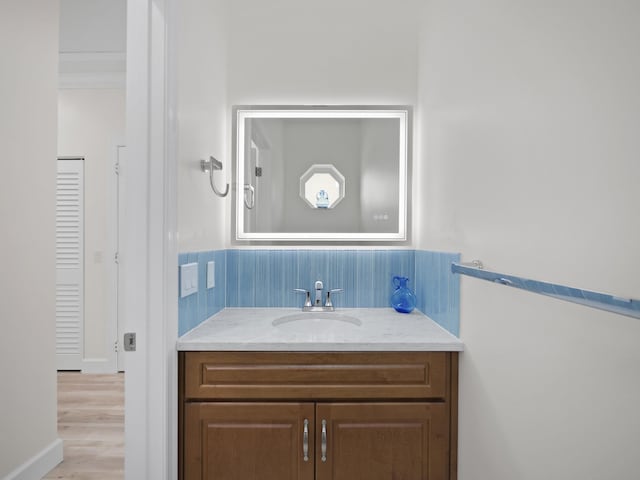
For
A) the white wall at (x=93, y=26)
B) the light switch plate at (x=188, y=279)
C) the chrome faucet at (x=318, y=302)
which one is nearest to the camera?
the light switch plate at (x=188, y=279)

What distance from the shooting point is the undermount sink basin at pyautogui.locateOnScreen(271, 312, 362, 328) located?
1.72 meters

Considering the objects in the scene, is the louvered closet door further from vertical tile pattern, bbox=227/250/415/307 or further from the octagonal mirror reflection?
the octagonal mirror reflection

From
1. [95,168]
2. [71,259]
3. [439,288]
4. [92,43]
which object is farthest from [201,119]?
[71,259]

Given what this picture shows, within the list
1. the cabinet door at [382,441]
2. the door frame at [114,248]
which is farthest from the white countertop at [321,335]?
the door frame at [114,248]

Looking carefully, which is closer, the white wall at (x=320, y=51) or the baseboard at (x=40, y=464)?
the baseboard at (x=40, y=464)

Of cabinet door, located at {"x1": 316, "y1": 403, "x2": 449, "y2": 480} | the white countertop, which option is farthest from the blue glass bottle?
cabinet door, located at {"x1": 316, "y1": 403, "x2": 449, "y2": 480}

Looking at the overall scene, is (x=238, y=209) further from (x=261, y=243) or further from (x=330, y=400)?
(x=330, y=400)

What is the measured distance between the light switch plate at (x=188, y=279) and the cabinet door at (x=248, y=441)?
40cm

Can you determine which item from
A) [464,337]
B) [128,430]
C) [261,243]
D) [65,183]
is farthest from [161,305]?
[65,183]

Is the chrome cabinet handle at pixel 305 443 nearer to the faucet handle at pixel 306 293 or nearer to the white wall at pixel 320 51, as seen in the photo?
the faucet handle at pixel 306 293

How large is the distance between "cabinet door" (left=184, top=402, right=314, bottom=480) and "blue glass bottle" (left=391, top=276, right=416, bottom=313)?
67 centimetres

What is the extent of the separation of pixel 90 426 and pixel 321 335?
187 cm

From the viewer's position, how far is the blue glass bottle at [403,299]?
5.82 ft

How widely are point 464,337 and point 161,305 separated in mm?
1012
